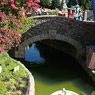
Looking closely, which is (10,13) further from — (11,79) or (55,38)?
(55,38)

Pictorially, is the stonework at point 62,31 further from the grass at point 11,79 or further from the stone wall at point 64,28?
the grass at point 11,79

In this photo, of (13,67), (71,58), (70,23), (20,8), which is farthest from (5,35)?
(71,58)

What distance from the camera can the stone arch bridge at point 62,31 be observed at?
40.7 ft

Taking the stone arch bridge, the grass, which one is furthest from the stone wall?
the grass

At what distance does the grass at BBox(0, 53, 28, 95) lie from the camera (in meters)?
6.50

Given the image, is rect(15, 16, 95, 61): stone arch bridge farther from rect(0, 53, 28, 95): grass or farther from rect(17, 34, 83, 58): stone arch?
rect(0, 53, 28, 95): grass

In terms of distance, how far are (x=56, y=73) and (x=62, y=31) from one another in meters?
3.26

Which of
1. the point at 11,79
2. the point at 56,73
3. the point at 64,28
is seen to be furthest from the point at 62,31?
the point at 11,79

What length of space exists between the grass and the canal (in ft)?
6.12

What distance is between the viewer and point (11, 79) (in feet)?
24.3

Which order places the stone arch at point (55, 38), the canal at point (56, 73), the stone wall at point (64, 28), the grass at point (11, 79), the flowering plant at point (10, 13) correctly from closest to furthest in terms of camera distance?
the flowering plant at point (10, 13) < the grass at point (11, 79) < the canal at point (56, 73) < the stone wall at point (64, 28) < the stone arch at point (55, 38)

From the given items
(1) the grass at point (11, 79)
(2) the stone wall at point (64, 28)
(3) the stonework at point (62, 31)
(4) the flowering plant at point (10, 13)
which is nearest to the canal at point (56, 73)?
(3) the stonework at point (62, 31)

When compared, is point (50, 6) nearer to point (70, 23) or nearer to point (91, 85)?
point (70, 23)

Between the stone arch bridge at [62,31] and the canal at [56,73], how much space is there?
149cm
